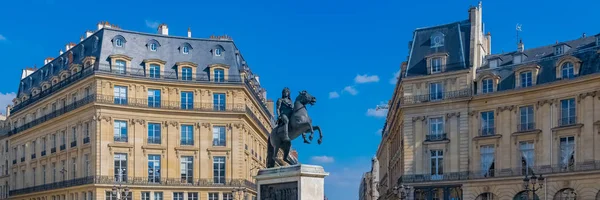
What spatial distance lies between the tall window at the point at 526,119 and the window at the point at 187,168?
27.4 metres

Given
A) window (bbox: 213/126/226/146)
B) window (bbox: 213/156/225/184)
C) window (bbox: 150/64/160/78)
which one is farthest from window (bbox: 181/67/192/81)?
window (bbox: 213/156/225/184)

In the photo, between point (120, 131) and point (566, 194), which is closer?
point (566, 194)

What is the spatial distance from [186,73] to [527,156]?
2904 centimetres

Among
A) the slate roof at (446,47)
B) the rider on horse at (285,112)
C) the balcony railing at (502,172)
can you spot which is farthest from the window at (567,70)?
the rider on horse at (285,112)

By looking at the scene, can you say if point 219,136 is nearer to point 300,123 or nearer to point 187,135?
point 187,135

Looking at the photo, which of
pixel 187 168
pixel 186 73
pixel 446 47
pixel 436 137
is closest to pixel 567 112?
pixel 436 137

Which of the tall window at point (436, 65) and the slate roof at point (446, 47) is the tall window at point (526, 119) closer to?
the slate roof at point (446, 47)

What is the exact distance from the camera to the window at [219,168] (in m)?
61.9

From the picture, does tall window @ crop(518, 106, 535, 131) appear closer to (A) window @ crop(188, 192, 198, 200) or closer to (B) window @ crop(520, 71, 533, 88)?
(B) window @ crop(520, 71, 533, 88)

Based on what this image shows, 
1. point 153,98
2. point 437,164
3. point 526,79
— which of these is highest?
point 526,79

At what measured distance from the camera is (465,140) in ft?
185

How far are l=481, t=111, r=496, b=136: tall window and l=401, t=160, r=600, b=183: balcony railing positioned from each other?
9.90 ft

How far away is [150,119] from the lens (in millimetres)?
60656

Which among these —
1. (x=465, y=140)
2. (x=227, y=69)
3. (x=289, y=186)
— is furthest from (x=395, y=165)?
(x=289, y=186)
